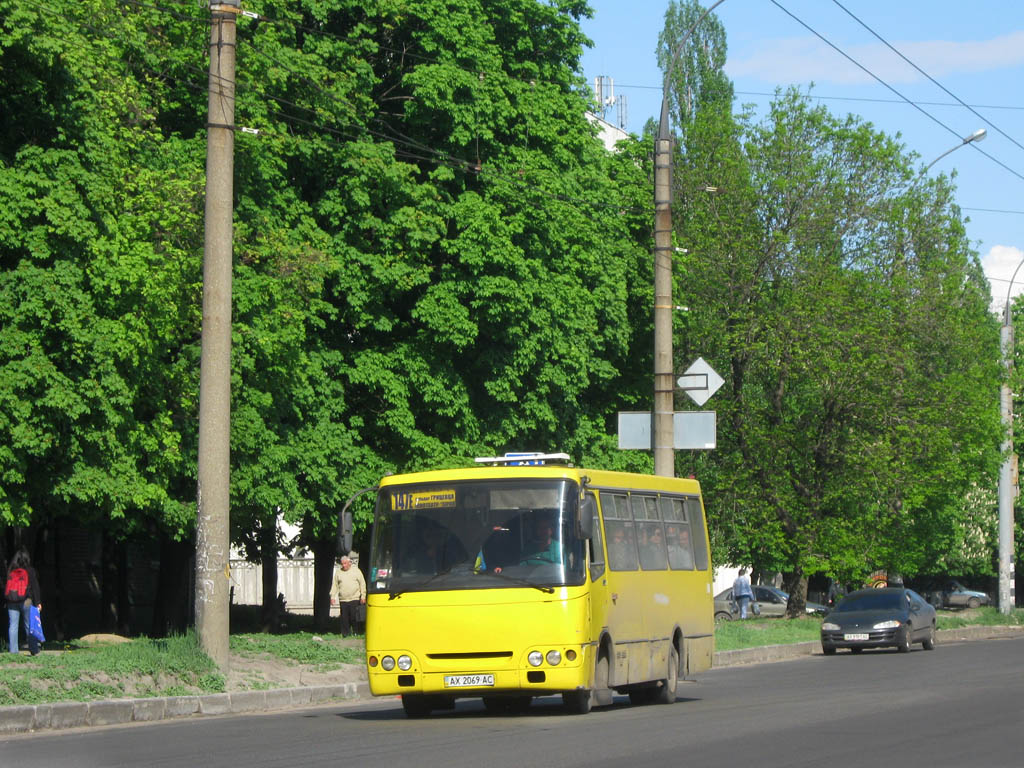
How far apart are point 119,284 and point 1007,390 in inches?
1263

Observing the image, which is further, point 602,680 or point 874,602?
point 874,602

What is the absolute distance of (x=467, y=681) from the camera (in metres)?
15.5

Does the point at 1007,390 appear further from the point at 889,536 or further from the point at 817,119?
the point at 817,119

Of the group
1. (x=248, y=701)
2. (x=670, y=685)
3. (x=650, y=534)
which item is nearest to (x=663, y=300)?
(x=650, y=534)

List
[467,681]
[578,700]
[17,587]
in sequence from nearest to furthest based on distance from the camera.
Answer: [467,681], [578,700], [17,587]

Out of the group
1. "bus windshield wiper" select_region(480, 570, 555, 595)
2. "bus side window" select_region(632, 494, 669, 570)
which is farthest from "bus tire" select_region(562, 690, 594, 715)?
"bus side window" select_region(632, 494, 669, 570)

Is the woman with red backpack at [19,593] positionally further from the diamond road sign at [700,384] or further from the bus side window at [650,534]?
the diamond road sign at [700,384]

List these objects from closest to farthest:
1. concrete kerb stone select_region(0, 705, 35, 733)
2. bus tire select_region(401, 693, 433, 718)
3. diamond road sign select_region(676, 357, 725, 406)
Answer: concrete kerb stone select_region(0, 705, 35, 733) < bus tire select_region(401, 693, 433, 718) < diamond road sign select_region(676, 357, 725, 406)

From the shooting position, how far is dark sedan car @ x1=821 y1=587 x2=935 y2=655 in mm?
32125

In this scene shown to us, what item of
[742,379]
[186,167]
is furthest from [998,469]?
[186,167]

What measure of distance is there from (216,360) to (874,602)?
1894 cm

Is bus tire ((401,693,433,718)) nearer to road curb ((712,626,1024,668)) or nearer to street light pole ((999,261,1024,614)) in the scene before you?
road curb ((712,626,1024,668))

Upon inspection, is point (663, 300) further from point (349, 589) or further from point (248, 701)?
point (248, 701)

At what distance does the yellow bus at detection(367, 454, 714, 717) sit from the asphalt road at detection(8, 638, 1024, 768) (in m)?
0.45
